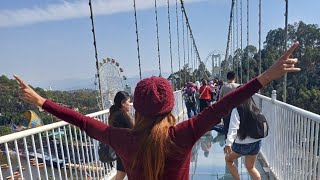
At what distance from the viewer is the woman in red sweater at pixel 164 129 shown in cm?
126

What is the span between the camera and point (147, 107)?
1.29 m

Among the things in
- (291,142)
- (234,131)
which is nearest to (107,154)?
(234,131)

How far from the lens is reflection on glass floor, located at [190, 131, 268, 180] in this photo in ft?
14.9

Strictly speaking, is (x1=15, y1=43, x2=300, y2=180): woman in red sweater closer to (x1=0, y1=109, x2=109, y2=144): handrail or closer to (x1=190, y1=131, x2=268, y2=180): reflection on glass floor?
(x1=0, y1=109, x2=109, y2=144): handrail

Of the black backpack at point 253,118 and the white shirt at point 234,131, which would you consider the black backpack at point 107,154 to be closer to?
the white shirt at point 234,131

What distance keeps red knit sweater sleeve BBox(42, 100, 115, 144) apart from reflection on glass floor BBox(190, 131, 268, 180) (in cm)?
329

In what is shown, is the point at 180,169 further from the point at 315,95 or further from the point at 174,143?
the point at 315,95

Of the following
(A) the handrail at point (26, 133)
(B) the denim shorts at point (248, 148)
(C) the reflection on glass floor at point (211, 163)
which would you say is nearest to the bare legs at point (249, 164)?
(B) the denim shorts at point (248, 148)

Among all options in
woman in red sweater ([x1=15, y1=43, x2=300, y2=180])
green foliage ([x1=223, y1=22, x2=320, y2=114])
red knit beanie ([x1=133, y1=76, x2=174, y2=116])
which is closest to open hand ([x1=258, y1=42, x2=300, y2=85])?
woman in red sweater ([x1=15, y1=43, x2=300, y2=180])

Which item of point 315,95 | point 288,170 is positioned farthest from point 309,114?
point 315,95

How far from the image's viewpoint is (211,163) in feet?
16.8

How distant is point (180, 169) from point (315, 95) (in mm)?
27868

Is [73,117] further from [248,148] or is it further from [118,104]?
[248,148]

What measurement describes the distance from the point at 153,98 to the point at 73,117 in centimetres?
40
